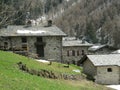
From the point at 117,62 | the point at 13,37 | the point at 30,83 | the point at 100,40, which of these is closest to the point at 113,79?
the point at 117,62

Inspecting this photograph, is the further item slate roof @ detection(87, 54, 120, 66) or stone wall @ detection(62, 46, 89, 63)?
stone wall @ detection(62, 46, 89, 63)

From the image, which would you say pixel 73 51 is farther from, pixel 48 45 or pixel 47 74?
pixel 47 74

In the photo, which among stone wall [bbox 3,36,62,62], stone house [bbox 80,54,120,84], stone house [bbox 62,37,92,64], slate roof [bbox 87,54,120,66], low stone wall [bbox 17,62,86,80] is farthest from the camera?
stone house [bbox 62,37,92,64]

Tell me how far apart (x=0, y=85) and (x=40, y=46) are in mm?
43471

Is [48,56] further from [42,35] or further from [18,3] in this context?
[18,3]

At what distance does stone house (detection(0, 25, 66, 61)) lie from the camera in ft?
215

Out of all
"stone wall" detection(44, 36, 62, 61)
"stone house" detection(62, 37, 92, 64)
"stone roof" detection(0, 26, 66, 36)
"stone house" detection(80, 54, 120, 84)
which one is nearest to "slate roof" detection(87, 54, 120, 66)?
"stone house" detection(80, 54, 120, 84)

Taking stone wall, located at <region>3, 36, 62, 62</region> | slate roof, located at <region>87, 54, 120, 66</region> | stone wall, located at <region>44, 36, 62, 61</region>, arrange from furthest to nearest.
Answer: stone wall, located at <region>44, 36, 62, 61</region> < stone wall, located at <region>3, 36, 62, 62</region> < slate roof, located at <region>87, 54, 120, 66</region>

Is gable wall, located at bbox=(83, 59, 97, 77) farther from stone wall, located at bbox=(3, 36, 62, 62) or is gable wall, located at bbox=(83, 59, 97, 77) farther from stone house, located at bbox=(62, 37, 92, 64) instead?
stone house, located at bbox=(62, 37, 92, 64)

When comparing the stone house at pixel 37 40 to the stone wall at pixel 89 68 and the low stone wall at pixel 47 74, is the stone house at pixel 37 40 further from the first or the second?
the low stone wall at pixel 47 74

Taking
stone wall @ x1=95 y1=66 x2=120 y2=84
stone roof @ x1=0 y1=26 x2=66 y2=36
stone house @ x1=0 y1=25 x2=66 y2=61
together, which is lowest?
stone wall @ x1=95 y1=66 x2=120 y2=84

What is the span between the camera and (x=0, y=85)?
23344 millimetres

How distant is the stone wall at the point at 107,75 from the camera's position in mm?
51000

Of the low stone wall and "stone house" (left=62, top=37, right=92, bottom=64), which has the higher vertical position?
the low stone wall
